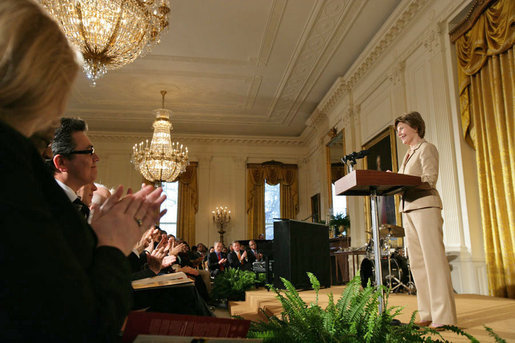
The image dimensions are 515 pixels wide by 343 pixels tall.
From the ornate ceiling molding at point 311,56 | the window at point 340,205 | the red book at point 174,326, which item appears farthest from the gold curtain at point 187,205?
the red book at point 174,326

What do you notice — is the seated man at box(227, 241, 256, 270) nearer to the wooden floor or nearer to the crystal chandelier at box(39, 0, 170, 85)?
the wooden floor

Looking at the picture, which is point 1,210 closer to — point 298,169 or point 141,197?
point 141,197

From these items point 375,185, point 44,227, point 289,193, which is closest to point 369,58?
point 375,185

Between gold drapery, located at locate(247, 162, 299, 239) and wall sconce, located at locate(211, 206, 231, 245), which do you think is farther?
gold drapery, located at locate(247, 162, 299, 239)

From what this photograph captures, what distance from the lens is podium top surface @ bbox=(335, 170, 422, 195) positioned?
2.35 m

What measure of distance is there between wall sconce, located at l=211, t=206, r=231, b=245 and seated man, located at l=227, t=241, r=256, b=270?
312 centimetres

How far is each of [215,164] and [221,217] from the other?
72.9 inches

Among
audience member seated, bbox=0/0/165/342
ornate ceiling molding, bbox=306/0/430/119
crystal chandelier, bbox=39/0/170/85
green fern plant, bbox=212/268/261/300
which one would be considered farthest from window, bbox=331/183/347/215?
audience member seated, bbox=0/0/165/342

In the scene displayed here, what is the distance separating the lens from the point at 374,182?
2.38m

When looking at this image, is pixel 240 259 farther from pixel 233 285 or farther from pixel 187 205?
pixel 187 205

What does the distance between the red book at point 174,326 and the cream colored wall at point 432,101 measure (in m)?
5.18

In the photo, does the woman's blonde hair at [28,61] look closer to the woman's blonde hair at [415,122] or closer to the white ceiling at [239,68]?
the woman's blonde hair at [415,122]

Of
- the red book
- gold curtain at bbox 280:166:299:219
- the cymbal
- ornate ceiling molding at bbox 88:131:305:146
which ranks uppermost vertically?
ornate ceiling molding at bbox 88:131:305:146

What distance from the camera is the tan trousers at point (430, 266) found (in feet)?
8.20
